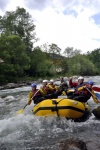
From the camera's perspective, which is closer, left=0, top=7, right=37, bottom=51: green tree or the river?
the river

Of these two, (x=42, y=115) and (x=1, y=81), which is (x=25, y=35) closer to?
(x=1, y=81)

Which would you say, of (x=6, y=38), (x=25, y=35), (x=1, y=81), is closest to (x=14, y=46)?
(x=6, y=38)

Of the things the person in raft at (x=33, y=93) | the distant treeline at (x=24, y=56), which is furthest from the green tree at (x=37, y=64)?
the person in raft at (x=33, y=93)

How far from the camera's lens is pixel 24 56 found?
42.7 m

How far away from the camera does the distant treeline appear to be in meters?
40.5

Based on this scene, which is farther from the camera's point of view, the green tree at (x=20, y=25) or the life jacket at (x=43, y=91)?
the green tree at (x=20, y=25)

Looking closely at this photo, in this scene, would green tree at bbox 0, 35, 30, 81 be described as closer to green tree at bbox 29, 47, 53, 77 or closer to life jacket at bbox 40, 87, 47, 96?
green tree at bbox 29, 47, 53, 77

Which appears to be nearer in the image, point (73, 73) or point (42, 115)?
point (42, 115)

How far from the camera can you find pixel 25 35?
5656 centimetres

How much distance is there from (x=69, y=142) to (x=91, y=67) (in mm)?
83133

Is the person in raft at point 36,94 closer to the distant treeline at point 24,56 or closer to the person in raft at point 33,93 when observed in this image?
the person in raft at point 33,93

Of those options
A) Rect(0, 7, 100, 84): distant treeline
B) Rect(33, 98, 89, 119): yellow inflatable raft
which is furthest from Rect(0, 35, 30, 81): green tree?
Rect(33, 98, 89, 119): yellow inflatable raft

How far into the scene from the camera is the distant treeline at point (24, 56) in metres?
40.5

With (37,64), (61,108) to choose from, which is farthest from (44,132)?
(37,64)
